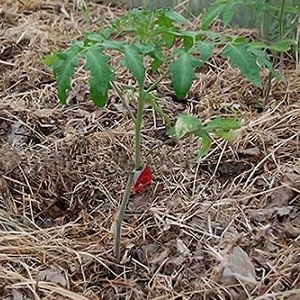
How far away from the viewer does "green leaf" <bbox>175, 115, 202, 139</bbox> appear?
144 cm

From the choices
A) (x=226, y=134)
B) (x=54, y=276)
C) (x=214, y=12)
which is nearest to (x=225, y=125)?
(x=226, y=134)

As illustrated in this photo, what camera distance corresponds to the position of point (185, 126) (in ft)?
4.74

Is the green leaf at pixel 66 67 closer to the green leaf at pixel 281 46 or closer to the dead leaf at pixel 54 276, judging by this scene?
the dead leaf at pixel 54 276

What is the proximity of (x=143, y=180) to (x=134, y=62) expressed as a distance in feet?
1.34

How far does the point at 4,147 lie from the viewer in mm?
1995

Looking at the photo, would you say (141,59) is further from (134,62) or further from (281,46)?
(281,46)

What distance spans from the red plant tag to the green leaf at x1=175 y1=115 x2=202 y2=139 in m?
0.25

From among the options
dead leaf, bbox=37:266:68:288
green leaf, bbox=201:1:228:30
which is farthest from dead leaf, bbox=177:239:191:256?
green leaf, bbox=201:1:228:30

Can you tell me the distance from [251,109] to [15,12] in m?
1.22

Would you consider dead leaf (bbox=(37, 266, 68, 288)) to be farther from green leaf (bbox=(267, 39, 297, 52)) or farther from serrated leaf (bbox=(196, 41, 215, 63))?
green leaf (bbox=(267, 39, 297, 52))

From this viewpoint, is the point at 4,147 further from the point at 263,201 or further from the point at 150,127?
the point at 263,201

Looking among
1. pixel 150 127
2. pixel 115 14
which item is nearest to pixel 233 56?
pixel 150 127

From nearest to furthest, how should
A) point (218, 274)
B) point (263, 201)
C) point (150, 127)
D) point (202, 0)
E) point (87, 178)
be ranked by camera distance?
point (218, 274) → point (263, 201) → point (87, 178) → point (150, 127) → point (202, 0)

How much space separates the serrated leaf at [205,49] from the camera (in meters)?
1.47
